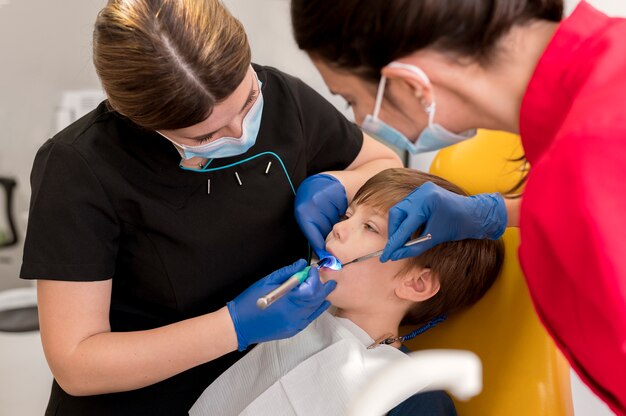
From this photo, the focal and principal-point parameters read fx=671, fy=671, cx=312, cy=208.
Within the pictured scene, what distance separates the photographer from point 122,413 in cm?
141

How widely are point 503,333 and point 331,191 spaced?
0.48 metres

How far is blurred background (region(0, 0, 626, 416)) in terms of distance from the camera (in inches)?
88.2

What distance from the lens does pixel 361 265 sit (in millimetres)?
1485

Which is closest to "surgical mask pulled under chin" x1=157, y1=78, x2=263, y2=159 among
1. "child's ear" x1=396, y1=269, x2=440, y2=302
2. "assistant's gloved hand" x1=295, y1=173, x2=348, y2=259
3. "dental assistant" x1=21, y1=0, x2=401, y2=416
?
"dental assistant" x1=21, y1=0, x2=401, y2=416

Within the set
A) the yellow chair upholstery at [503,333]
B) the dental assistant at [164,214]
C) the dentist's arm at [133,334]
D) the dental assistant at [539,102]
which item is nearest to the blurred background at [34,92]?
the yellow chair upholstery at [503,333]

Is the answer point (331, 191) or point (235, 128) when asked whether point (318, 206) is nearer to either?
point (331, 191)

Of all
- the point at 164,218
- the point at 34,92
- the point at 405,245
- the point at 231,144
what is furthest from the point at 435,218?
the point at 34,92

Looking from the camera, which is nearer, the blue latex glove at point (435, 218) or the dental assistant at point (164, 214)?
the dental assistant at point (164, 214)

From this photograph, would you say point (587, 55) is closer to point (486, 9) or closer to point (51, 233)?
point (486, 9)

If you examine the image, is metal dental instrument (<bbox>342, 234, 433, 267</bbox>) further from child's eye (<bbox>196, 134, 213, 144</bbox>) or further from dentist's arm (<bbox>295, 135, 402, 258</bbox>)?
child's eye (<bbox>196, 134, 213, 144</bbox>)

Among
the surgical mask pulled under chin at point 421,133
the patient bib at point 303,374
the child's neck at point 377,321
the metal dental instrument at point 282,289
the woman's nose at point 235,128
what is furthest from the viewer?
the child's neck at point 377,321

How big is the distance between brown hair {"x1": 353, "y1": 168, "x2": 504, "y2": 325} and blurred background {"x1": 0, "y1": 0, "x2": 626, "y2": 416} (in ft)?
2.68

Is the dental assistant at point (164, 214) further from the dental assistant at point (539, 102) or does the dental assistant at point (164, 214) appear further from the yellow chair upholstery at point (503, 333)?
the yellow chair upholstery at point (503, 333)

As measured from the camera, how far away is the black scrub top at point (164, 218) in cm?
120
